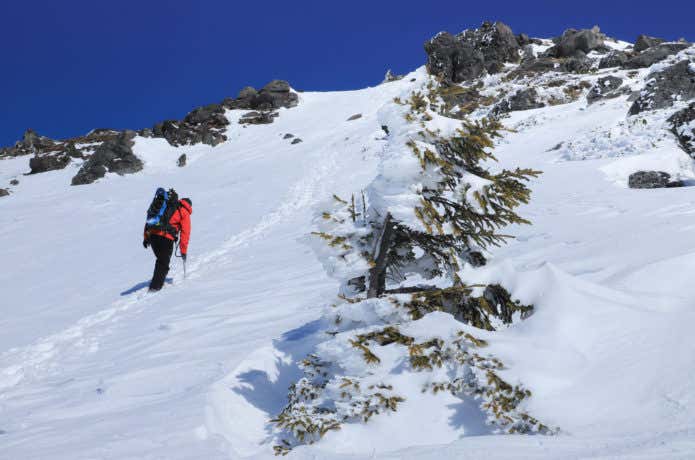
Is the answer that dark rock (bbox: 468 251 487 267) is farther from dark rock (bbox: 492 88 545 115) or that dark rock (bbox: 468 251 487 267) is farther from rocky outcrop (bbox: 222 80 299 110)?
rocky outcrop (bbox: 222 80 299 110)

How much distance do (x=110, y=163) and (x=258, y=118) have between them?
16.3 meters

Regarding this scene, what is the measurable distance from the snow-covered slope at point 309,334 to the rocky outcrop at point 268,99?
3792cm

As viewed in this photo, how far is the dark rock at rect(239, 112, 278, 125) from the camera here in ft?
145

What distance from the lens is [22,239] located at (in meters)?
17.0

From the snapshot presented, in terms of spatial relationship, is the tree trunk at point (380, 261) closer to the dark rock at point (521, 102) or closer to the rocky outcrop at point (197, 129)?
the dark rock at point (521, 102)

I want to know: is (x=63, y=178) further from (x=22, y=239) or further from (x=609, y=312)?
(x=609, y=312)

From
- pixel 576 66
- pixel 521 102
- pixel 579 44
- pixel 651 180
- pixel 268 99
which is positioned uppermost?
pixel 579 44

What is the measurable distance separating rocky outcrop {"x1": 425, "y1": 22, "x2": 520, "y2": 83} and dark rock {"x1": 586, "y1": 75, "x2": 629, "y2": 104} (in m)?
23.7

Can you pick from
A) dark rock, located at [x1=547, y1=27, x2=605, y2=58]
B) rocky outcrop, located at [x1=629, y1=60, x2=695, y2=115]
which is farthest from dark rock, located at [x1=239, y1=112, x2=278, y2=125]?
rocky outcrop, located at [x1=629, y1=60, x2=695, y2=115]

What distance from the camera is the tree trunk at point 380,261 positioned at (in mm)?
3730

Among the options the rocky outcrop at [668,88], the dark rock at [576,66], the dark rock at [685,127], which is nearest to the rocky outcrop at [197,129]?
the dark rock at [576,66]

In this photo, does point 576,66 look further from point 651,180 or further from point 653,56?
point 651,180

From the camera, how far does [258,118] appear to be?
45.3 m

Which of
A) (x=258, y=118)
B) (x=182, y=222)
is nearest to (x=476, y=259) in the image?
(x=182, y=222)
